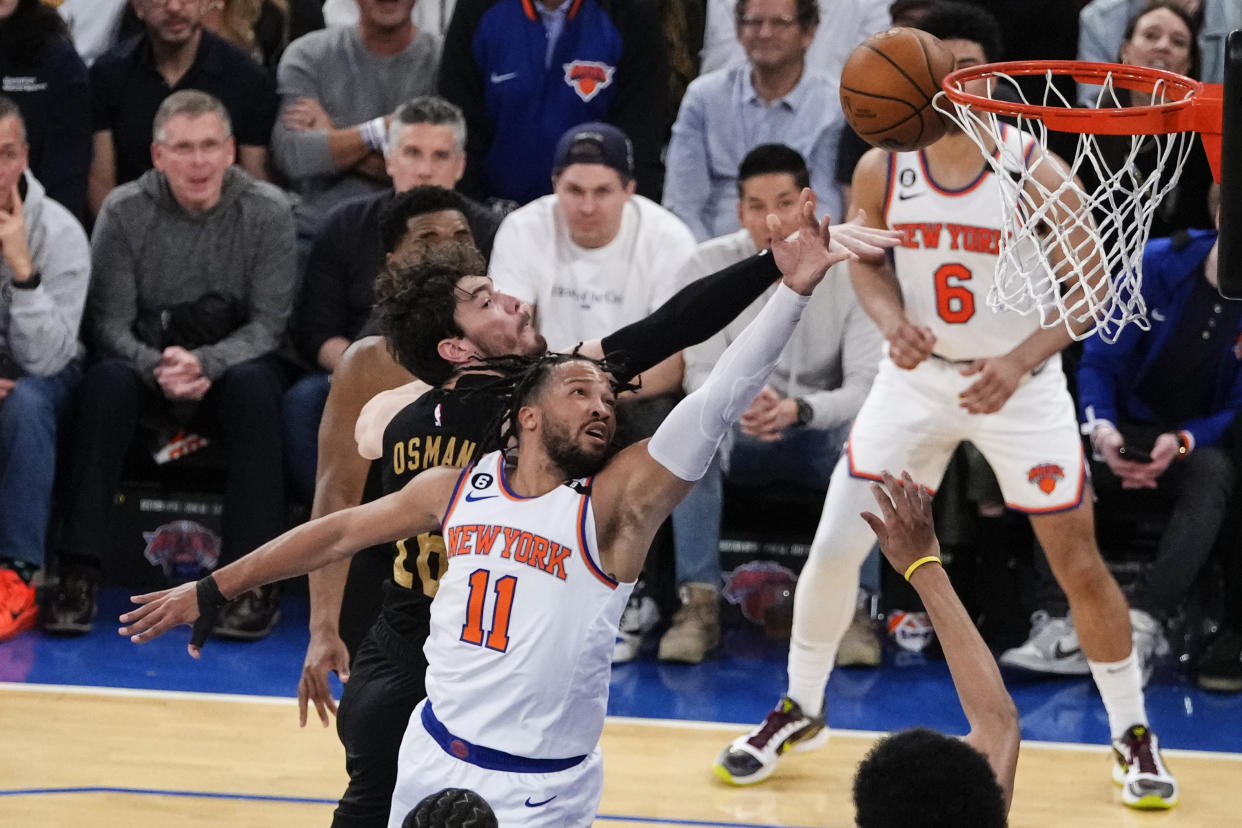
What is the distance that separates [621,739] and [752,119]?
2875mm

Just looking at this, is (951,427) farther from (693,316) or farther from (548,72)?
(548,72)

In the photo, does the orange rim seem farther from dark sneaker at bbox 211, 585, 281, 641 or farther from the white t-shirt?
dark sneaker at bbox 211, 585, 281, 641

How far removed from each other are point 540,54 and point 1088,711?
143 inches

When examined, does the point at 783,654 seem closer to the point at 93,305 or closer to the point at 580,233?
the point at 580,233

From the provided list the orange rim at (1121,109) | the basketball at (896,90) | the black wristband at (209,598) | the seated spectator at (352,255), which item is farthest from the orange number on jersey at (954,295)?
the black wristband at (209,598)

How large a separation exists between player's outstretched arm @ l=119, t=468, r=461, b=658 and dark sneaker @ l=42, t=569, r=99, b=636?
10.4 ft

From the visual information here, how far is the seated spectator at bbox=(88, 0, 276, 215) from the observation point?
24.7 feet

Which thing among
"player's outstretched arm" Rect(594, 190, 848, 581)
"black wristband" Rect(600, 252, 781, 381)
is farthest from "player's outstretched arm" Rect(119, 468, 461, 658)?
"black wristband" Rect(600, 252, 781, 381)

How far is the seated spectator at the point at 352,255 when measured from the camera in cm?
684

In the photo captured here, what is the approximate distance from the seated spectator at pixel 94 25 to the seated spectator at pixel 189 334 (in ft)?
3.67

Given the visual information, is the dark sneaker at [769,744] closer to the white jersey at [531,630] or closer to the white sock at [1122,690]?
the white sock at [1122,690]

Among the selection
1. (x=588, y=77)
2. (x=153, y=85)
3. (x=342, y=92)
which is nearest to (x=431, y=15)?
(x=342, y=92)

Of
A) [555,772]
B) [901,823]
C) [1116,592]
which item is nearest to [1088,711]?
[1116,592]

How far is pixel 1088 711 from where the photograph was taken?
20.2ft
